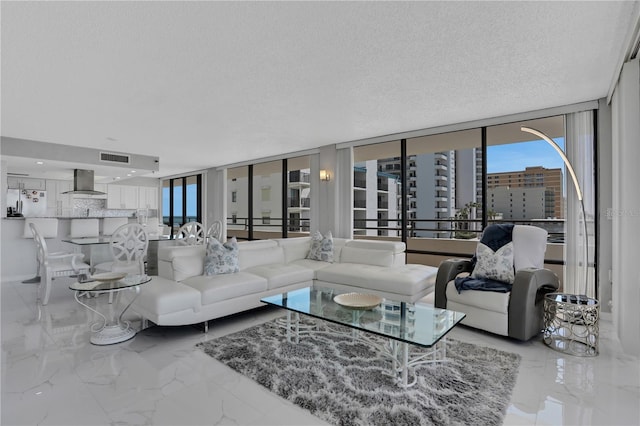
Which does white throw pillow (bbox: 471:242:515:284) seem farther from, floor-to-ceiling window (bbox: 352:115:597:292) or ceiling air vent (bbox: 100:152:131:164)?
ceiling air vent (bbox: 100:152:131:164)

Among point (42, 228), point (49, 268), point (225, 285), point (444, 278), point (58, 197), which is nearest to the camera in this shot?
point (225, 285)

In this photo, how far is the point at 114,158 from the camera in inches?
266

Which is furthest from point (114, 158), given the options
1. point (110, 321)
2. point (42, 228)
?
point (110, 321)

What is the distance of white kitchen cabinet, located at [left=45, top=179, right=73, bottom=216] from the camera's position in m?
A: 8.82

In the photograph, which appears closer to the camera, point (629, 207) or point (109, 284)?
point (629, 207)

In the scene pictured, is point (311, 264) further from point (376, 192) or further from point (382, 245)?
point (376, 192)

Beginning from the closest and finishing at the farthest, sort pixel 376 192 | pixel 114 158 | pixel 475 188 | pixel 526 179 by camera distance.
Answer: pixel 526 179
pixel 475 188
pixel 114 158
pixel 376 192

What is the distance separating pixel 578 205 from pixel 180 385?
4.56 m

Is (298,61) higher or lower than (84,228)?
higher

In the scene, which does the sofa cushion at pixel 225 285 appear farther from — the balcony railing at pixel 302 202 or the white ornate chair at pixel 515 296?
the balcony railing at pixel 302 202

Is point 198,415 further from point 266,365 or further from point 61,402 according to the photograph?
point 61,402

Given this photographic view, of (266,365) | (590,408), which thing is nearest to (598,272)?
(590,408)

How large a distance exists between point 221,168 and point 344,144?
4.33 metres

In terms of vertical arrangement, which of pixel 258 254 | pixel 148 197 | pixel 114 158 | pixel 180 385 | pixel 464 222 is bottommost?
pixel 180 385
